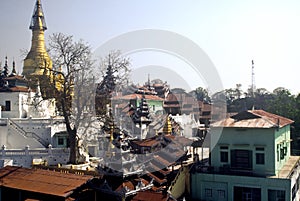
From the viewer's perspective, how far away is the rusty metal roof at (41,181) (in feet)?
45.2

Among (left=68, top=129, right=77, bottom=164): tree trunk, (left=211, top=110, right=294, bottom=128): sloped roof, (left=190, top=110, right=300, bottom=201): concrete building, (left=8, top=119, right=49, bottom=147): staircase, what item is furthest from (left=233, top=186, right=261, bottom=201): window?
(left=8, top=119, right=49, bottom=147): staircase

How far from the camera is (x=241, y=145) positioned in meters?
17.8

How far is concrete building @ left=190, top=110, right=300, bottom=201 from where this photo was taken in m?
16.5

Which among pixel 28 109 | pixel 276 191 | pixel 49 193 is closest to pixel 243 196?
pixel 276 191

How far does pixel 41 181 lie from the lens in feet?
48.4

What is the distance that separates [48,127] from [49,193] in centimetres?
1128

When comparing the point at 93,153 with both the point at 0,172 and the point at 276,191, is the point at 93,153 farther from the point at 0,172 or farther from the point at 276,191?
the point at 276,191

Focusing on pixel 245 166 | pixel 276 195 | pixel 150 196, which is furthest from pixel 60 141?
pixel 276 195

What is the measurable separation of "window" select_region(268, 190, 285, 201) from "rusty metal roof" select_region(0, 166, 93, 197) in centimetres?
892

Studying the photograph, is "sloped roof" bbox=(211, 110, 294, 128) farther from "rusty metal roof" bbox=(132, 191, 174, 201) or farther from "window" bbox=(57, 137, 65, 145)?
"window" bbox=(57, 137, 65, 145)

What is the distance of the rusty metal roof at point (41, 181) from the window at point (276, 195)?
8922 millimetres

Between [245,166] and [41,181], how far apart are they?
1034 centimetres

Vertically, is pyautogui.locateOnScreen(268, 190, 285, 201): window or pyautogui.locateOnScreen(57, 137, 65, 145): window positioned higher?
pyautogui.locateOnScreen(57, 137, 65, 145): window

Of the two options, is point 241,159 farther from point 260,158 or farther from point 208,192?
point 208,192
